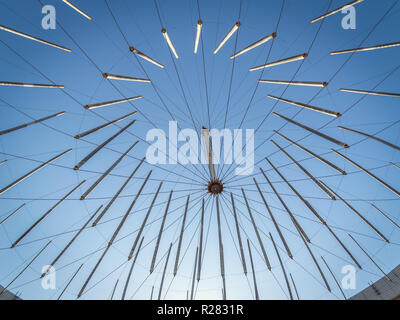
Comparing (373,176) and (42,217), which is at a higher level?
(373,176)

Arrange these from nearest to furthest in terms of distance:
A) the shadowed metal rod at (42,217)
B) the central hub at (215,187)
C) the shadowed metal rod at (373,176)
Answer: the shadowed metal rod at (42,217) < the shadowed metal rod at (373,176) < the central hub at (215,187)

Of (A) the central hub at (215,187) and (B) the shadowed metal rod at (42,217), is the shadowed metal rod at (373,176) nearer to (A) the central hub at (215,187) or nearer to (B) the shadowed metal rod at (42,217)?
(A) the central hub at (215,187)

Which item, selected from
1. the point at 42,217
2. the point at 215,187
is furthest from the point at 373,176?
the point at 42,217

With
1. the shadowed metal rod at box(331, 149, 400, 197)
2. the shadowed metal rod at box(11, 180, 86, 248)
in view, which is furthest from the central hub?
the shadowed metal rod at box(11, 180, 86, 248)

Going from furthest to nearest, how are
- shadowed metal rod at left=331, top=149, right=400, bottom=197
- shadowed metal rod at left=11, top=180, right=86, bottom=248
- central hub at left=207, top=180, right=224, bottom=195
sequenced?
central hub at left=207, top=180, right=224, bottom=195
shadowed metal rod at left=331, top=149, right=400, bottom=197
shadowed metal rod at left=11, top=180, right=86, bottom=248

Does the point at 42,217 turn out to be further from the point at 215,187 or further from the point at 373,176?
the point at 373,176

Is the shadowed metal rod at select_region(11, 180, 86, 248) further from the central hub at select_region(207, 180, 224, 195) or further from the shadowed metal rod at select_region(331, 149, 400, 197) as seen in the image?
the shadowed metal rod at select_region(331, 149, 400, 197)

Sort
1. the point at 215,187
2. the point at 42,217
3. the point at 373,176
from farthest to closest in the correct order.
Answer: the point at 215,187, the point at 373,176, the point at 42,217

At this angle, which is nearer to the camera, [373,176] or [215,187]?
[373,176]

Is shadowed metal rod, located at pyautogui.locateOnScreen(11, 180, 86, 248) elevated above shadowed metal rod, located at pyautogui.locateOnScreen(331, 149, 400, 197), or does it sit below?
below

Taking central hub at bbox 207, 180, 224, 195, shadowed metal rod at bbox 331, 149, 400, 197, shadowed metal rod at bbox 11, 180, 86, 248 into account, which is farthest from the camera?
central hub at bbox 207, 180, 224, 195

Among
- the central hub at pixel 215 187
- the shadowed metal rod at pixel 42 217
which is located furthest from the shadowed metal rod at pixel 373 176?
the shadowed metal rod at pixel 42 217
